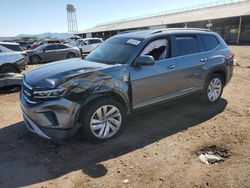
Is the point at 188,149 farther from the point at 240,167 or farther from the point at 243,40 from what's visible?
the point at 243,40

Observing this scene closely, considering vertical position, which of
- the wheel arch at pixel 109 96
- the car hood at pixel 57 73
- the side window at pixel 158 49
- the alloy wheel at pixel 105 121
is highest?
the side window at pixel 158 49

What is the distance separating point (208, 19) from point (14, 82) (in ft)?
113

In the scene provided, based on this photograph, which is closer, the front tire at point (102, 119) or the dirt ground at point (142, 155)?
the dirt ground at point (142, 155)

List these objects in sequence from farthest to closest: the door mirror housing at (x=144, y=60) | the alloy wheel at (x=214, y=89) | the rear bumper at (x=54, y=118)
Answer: the alloy wheel at (x=214, y=89)
the door mirror housing at (x=144, y=60)
the rear bumper at (x=54, y=118)

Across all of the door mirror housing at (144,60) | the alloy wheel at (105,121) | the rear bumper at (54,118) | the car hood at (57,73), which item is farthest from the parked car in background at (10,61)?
the door mirror housing at (144,60)

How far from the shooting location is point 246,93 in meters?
7.28

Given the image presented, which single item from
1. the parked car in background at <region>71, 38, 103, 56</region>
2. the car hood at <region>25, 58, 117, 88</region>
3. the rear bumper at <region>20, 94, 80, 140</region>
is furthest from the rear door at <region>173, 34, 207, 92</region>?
the parked car in background at <region>71, 38, 103, 56</region>

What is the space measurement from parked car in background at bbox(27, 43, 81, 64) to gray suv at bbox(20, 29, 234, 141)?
43.2 ft

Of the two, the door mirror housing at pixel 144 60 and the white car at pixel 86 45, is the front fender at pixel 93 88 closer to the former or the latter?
the door mirror housing at pixel 144 60

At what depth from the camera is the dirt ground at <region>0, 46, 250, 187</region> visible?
3379 mm

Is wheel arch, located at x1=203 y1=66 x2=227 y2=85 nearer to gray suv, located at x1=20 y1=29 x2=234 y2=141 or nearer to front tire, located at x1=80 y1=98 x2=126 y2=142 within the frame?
gray suv, located at x1=20 y1=29 x2=234 y2=141

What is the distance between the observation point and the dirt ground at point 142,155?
11.1ft

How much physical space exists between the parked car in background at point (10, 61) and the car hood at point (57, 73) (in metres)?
7.15

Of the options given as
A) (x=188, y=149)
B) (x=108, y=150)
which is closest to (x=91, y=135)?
(x=108, y=150)
